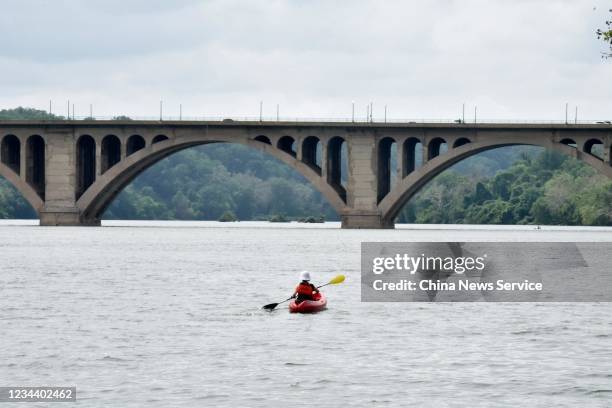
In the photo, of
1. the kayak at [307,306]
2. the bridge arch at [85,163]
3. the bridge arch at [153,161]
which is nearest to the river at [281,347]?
the kayak at [307,306]

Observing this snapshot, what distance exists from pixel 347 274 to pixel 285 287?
9187 mm

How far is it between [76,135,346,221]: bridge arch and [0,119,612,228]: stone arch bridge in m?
0.10

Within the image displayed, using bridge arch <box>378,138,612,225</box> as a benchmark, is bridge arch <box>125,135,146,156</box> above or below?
above

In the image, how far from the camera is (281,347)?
36.0 metres

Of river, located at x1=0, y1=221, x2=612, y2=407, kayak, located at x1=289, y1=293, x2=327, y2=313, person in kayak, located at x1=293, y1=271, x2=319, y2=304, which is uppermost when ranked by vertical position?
person in kayak, located at x1=293, y1=271, x2=319, y2=304

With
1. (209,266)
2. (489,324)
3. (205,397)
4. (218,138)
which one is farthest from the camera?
(218,138)

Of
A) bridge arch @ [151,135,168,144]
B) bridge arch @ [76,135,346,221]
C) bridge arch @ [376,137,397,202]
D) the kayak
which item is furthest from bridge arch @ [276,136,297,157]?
the kayak

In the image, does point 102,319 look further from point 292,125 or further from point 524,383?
point 292,125

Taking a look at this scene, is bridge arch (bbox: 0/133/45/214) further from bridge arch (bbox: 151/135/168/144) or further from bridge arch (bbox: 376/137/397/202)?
bridge arch (bbox: 376/137/397/202)

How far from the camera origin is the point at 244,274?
65.8 meters

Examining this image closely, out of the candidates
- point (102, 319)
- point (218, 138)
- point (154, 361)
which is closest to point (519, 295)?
point (102, 319)

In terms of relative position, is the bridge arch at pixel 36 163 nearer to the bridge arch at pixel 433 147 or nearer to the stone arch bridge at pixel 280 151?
the stone arch bridge at pixel 280 151

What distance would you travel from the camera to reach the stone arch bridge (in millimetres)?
125688

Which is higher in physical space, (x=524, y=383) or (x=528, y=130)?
(x=528, y=130)
